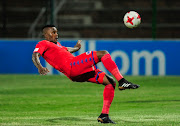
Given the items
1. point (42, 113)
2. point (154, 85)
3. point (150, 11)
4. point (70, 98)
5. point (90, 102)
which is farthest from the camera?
point (150, 11)

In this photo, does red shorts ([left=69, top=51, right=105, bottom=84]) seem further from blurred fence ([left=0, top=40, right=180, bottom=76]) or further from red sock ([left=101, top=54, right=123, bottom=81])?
blurred fence ([left=0, top=40, right=180, bottom=76])

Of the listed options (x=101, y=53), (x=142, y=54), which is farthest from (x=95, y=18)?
(x=101, y=53)

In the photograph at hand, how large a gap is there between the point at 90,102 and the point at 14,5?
1485 cm

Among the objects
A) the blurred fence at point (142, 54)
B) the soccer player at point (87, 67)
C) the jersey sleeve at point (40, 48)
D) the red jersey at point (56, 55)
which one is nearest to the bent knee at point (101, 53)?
the soccer player at point (87, 67)

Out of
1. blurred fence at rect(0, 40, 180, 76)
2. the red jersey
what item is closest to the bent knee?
the red jersey

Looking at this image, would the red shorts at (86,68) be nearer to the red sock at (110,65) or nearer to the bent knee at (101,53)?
the bent knee at (101,53)

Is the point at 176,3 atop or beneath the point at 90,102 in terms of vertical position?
atop

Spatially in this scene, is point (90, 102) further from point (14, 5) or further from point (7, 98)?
point (14, 5)

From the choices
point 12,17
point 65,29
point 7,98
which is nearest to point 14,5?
point 12,17

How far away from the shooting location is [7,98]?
10.6 meters

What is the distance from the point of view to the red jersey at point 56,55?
7176 millimetres

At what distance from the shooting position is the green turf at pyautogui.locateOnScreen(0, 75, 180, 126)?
23.5ft

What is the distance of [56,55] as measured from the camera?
289 inches

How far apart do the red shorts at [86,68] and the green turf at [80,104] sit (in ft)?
2.20
